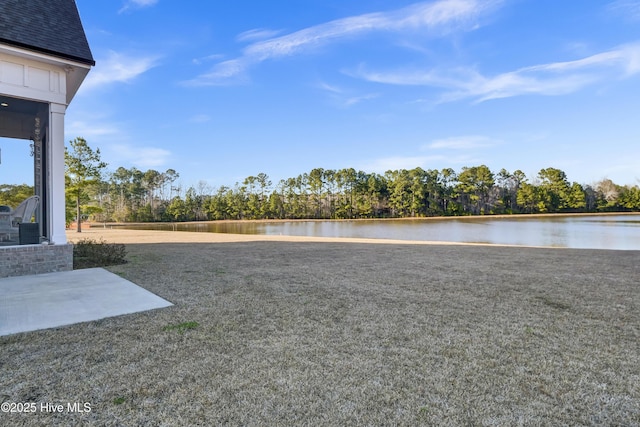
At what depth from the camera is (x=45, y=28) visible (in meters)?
4.79

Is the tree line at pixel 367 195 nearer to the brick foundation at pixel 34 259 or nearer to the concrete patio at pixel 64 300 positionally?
the brick foundation at pixel 34 259

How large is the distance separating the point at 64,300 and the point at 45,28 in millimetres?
4154

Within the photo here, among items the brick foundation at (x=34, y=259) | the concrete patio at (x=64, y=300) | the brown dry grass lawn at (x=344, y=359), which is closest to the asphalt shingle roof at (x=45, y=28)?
the brick foundation at (x=34, y=259)

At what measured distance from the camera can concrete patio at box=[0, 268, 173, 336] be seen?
111 inches

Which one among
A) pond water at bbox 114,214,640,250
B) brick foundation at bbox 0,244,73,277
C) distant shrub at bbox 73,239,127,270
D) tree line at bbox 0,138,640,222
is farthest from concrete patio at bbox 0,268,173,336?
tree line at bbox 0,138,640,222

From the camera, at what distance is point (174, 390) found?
176 cm

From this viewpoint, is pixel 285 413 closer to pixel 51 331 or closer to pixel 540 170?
pixel 51 331

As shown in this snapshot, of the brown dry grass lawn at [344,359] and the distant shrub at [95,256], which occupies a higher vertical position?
the distant shrub at [95,256]

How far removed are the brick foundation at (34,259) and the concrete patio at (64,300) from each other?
0.20m

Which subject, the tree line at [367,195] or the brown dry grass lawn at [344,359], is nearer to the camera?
the brown dry grass lawn at [344,359]

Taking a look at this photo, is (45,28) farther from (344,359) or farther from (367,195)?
(367,195)

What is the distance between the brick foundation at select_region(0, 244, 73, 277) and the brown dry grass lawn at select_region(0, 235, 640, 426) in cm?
191

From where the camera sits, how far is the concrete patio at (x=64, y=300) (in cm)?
282

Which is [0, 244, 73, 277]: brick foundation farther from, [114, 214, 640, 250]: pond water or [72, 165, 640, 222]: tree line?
[72, 165, 640, 222]: tree line
